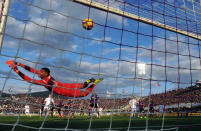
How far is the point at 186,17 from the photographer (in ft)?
26.3

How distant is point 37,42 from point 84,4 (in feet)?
8.54

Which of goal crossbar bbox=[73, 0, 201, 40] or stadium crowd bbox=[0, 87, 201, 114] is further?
goal crossbar bbox=[73, 0, 201, 40]

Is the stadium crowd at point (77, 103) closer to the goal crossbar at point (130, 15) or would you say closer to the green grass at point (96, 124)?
the green grass at point (96, 124)

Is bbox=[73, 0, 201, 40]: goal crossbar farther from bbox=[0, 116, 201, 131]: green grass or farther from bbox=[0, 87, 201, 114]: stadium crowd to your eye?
bbox=[0, 116, 201, 131]: green grass

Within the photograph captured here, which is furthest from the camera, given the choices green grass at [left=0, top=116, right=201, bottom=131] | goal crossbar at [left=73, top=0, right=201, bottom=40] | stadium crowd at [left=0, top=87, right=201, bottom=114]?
goal crossbar at [left=73, top=0, right=201, bottom=40]

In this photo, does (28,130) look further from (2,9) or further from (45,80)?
(2,9)

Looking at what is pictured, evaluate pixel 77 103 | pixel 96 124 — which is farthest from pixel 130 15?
pixel 77 103

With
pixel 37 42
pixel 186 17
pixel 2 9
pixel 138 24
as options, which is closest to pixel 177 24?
pixel 186 17

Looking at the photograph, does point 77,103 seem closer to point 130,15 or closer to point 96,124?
point 96,124

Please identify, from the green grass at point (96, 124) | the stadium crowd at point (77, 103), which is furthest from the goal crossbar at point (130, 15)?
the green grass at point (96, 124)

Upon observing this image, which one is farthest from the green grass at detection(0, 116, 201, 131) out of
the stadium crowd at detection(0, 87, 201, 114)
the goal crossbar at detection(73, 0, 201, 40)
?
the goal crossbar at detection(73, 0, 201, 40)

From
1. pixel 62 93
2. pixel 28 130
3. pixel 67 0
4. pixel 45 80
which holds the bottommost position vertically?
pixel 28 130

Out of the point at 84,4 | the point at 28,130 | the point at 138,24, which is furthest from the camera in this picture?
the point at 138,24

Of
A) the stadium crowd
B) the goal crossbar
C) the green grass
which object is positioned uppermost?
the goal crossbar
